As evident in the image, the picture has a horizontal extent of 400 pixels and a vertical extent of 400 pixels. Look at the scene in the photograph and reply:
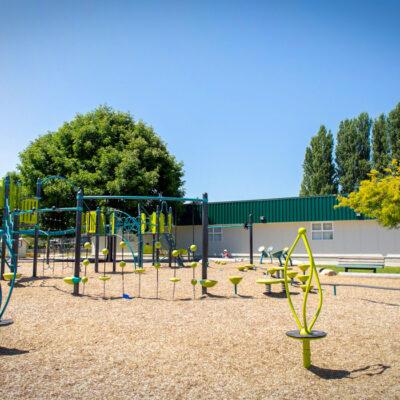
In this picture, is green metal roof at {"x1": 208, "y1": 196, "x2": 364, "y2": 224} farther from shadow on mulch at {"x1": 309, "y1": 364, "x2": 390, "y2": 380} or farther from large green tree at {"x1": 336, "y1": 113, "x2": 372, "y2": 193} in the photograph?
shadow on mulch at {"x1": 309, "y1": 364, "x2": 390, "y2": 380}

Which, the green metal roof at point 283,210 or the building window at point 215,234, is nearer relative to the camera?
the green metal roof at point 283,210

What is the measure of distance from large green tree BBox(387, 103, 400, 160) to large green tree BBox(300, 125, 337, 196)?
18.2 ft

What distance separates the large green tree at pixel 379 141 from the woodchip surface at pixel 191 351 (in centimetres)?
3340

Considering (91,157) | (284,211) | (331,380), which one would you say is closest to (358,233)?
(284,211)

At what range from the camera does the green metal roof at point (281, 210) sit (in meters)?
27.3

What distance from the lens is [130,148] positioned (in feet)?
90.1

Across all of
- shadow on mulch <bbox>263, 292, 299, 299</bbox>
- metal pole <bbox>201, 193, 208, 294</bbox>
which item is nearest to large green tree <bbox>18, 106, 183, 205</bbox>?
metal pole <bbox>201, 193, 208, 294</bbox>

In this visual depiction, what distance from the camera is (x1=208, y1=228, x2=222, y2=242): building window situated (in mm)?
31961

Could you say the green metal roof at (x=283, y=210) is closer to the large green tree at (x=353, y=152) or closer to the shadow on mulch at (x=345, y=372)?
the large green tree at (x=353, y=152)

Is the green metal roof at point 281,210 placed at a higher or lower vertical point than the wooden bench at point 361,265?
higher

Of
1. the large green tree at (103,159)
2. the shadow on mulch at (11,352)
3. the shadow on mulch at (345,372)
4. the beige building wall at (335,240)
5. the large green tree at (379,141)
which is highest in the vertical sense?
the large green tree at (379,141)

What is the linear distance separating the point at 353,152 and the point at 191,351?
129 feet

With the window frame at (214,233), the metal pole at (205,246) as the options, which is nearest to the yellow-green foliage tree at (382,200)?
the metal pole at (205,246)

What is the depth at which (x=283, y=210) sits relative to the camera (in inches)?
1136
